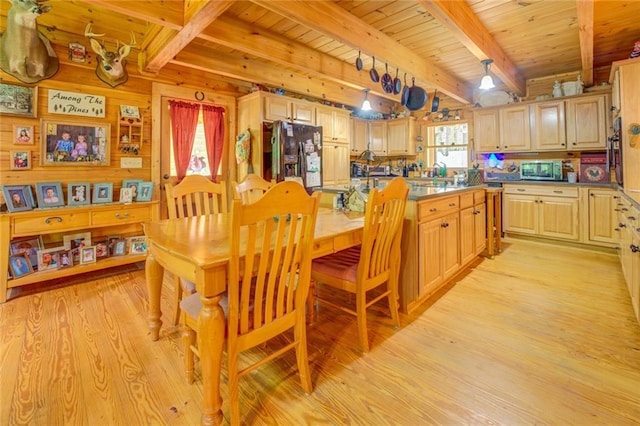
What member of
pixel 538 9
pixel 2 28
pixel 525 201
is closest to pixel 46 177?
pixel 2 28

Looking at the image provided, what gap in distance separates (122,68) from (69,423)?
3.35 meters

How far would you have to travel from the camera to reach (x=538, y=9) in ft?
8.96

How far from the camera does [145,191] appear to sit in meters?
3.51

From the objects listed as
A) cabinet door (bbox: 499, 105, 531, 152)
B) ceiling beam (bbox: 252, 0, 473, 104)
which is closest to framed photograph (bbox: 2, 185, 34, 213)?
ceiling beam (bbox: 252, 0, 473, 104)

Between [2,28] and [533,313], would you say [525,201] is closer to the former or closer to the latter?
[533,313]

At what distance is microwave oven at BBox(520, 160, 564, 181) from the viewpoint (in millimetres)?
4455

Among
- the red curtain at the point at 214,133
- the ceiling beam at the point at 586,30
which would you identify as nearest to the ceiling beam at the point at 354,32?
the ceiling beam at the point at 586,30

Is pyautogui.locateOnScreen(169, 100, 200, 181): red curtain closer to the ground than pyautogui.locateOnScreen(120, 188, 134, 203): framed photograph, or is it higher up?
higher up

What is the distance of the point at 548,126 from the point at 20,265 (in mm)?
6547

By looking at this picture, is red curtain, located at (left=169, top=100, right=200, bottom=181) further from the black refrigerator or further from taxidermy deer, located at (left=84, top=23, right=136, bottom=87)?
the black refrigerator

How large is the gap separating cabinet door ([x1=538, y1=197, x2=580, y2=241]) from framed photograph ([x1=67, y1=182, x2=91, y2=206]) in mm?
5739

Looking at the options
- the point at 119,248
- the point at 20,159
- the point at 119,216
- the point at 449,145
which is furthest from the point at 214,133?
the point at 449,145

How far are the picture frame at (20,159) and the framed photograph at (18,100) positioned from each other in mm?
356

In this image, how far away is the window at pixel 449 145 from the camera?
5633 mm
